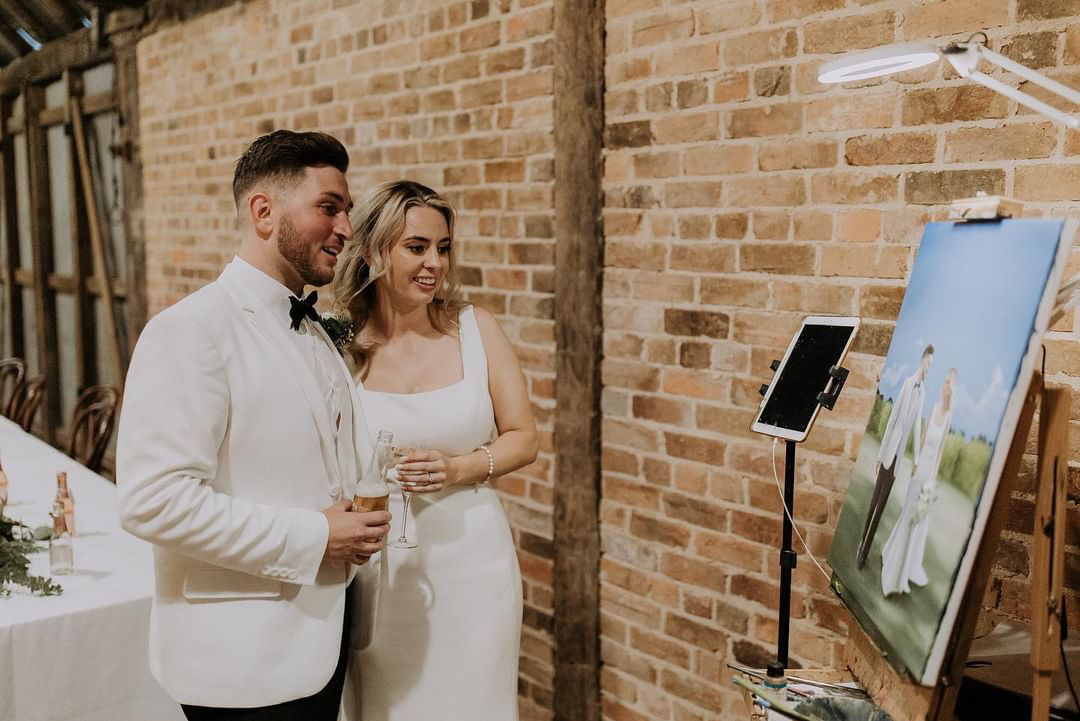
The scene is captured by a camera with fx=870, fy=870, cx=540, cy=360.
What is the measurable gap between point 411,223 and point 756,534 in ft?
3.79

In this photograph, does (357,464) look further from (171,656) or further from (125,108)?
(125,108)

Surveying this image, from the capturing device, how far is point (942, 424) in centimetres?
124

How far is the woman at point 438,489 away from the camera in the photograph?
2029mm

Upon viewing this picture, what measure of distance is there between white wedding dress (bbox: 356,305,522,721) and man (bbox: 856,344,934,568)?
3.08 feet

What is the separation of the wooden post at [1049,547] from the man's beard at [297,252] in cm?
123

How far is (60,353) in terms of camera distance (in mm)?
6820

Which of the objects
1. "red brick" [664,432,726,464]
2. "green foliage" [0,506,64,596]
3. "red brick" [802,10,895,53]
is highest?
"red brick" [802,10,895,53]

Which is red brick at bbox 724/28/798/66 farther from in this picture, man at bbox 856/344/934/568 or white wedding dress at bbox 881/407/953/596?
white wedding dress at bbox 881/407/953/596

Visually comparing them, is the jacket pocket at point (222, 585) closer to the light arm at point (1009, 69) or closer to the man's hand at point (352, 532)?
the man's hand at point (352, 532)

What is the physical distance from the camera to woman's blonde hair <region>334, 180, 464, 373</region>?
207 centimetres

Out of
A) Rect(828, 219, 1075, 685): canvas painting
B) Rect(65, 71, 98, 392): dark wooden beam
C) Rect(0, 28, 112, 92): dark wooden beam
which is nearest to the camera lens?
Rect(828, 219, 1075, 685): canvas painting

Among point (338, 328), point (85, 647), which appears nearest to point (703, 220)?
point (338, 328)

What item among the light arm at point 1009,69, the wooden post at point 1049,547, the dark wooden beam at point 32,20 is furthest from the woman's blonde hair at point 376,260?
the dark wooden beam at point 32,20

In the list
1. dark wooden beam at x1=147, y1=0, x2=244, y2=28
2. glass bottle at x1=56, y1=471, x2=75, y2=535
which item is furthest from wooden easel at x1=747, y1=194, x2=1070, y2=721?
dark wooden beam at x1=147, y1=0, x2=244, y2=28
